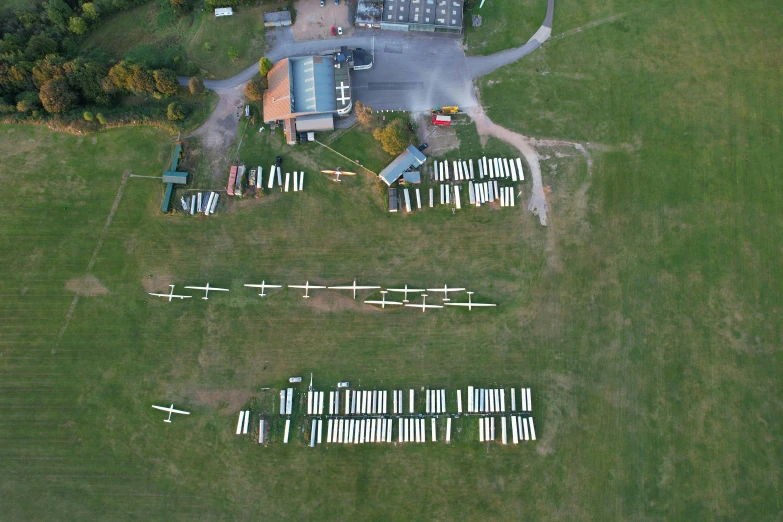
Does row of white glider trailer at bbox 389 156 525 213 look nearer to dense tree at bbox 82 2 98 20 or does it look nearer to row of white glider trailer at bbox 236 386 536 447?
row of white glider trailer at bbox 236 386 536 447

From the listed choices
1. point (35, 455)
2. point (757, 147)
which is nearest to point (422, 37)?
point (757, 147)

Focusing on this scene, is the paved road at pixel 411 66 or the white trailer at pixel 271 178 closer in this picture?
the white trailer at pixel 271 178

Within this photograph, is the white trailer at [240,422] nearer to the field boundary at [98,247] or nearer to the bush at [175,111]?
the field boundary at [98,247]

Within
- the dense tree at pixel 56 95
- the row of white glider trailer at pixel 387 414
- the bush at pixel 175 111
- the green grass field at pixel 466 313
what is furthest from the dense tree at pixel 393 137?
the dense tree at pixel 56 95

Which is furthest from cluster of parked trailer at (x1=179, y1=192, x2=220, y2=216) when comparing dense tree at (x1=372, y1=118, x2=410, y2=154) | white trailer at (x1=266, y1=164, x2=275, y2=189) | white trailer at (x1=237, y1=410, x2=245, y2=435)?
white trailer at (x1=237, y1=410, x2=245, y2=435)

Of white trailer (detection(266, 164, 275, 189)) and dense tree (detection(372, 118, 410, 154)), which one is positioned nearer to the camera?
dense tree (detection(372, 118, 410, 154))

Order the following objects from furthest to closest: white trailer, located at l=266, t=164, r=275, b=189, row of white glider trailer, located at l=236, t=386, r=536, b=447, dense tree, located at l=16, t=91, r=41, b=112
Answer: dense tree, located at l=16, t=91, r=41, b=112 < white trailer, located at l=266, t=164, r=275, b=189 < row of white glider trailer, located at l=236, t=386, r=536, b=447

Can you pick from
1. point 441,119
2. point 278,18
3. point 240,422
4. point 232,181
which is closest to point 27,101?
point 232,181

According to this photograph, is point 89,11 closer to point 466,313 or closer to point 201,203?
point 201,203
